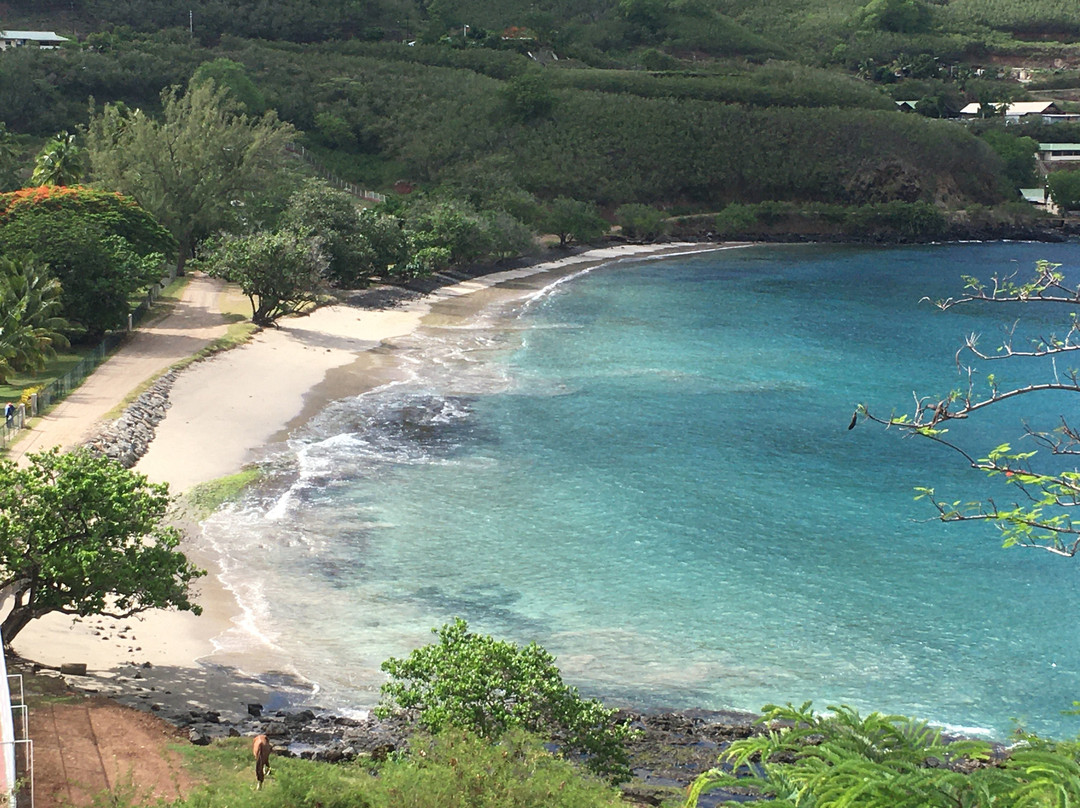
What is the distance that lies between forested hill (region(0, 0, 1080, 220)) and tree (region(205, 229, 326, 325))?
3786cm

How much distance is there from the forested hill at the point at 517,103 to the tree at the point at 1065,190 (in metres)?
4.30

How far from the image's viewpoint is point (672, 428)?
45719mm

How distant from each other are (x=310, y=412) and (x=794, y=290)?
47.9 meters

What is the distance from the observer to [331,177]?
106688 mm

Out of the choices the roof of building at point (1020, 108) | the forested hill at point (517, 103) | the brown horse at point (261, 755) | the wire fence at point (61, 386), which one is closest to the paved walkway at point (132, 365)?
the wire fence at point (61, 386)

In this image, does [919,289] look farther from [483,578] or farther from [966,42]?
[966,42]

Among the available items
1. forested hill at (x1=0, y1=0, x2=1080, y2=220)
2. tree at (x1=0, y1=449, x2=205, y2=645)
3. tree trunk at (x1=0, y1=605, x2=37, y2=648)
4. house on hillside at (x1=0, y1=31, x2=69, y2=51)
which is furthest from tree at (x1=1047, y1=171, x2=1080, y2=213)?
tree trunk at (x1=0, y1=605, x2=37, y2=648)

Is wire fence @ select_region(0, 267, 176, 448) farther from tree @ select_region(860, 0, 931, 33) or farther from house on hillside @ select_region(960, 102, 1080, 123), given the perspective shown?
tree @ select_region(860, 0, 931, 33)

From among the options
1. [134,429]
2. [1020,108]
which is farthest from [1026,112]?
[134,429]

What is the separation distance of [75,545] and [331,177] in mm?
87892

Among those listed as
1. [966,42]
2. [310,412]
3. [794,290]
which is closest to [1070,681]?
[310,412]

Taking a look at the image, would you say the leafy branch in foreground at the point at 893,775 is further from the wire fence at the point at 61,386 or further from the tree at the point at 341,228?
the tree at the point at 341,228

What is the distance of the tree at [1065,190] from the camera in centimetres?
12975

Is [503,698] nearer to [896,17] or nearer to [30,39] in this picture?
[30,39]
